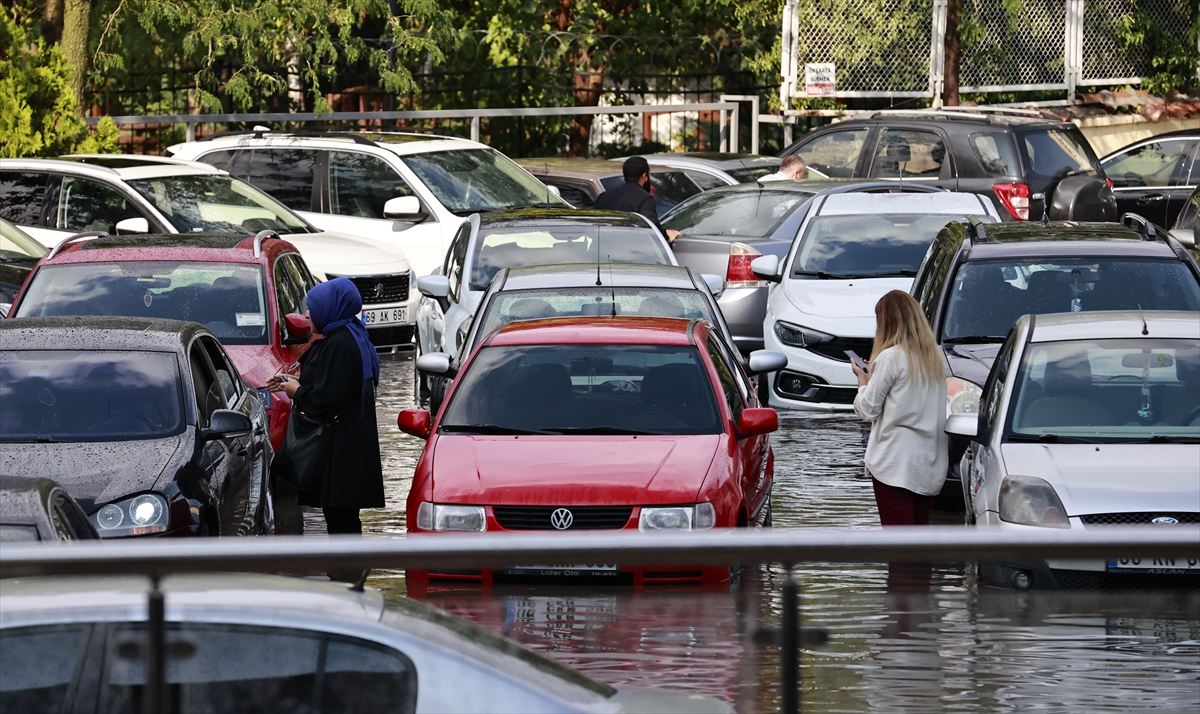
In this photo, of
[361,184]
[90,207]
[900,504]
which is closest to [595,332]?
[900,504]

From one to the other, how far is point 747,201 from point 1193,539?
1428 cm

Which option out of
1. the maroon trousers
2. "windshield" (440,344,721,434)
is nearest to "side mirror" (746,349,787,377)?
"windshield" (440,344,721,434)

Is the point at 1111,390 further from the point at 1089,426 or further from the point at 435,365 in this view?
the point at 435,365

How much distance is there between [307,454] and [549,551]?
5.35m

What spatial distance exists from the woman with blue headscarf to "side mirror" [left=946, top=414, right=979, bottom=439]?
9.07 ft

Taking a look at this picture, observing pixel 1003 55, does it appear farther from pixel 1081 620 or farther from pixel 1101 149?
pixel 1081 620

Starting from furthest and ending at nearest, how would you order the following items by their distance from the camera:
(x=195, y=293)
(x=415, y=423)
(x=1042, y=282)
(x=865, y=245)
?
(x=865, y=245) < (x=195, y=293) < (x=1042, y=282) < (x=415, y=423)

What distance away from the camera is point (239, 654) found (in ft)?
11.5

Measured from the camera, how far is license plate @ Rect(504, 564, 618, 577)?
3503 millimetres

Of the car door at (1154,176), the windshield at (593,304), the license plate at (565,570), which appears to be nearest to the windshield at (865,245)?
the windshield at (593,304)

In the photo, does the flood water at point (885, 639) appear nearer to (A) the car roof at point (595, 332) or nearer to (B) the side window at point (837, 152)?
(A) the car roof at point (595, 332)

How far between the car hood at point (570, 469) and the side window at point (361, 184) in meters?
10.6

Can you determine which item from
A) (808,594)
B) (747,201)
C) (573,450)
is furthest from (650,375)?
(747,201)

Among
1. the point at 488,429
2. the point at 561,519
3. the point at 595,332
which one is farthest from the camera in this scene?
the point at 595,332
